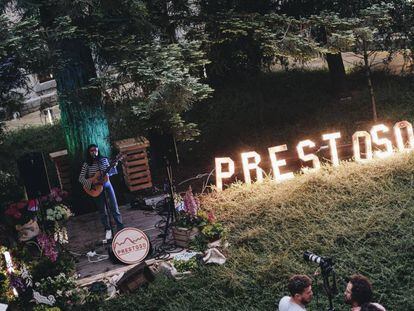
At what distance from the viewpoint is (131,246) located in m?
10.1

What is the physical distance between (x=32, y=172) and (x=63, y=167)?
3.38 metres

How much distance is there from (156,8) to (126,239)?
6.54 meters

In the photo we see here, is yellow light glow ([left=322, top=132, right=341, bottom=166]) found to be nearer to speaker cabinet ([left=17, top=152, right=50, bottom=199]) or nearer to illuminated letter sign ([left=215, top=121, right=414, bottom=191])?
illuminated letter sign ([left=215, top=121, right=414, bottom=191])

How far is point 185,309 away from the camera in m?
8.54

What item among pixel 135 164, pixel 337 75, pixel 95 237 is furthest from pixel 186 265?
pixel 337 75

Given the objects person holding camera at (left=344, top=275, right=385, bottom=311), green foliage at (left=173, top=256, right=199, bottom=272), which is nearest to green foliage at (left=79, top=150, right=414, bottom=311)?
green foliage at (left=173, top=256, right=199, bottom=272)

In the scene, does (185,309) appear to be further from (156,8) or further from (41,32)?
(156,8)

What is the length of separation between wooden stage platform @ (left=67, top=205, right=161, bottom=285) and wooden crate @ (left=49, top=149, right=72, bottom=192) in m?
1.13

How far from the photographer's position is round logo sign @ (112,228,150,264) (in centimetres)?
995

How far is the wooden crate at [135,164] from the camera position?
1371 centimetres

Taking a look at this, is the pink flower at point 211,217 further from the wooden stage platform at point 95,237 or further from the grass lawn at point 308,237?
the wooden stage platform at point 95,237

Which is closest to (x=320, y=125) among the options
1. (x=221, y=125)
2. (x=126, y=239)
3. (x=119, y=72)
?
(x=221, y=125)

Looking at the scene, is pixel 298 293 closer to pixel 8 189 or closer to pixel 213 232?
pixel 213 232

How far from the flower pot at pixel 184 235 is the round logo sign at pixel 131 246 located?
0.74 meters
